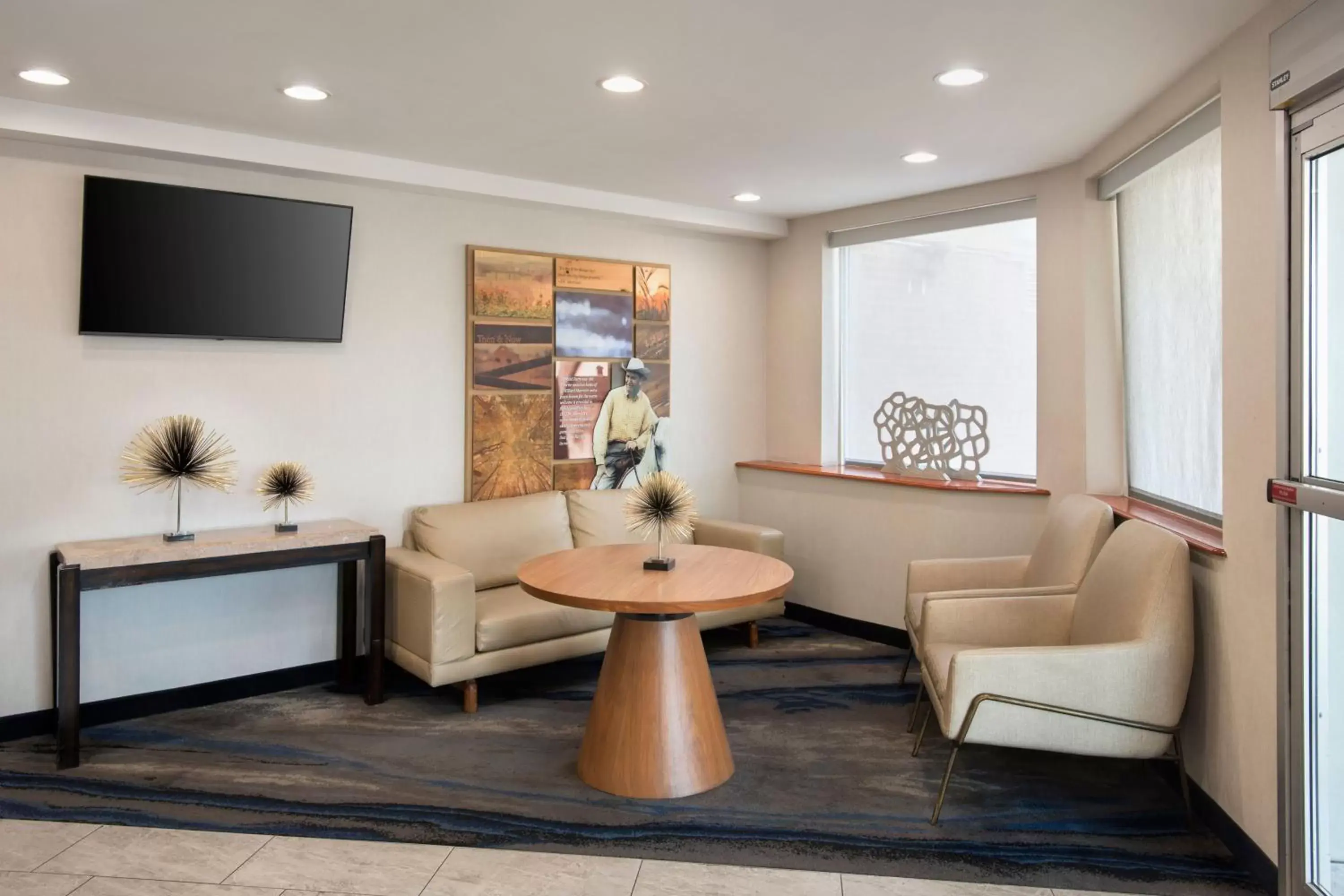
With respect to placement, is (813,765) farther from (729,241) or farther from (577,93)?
(729,241)

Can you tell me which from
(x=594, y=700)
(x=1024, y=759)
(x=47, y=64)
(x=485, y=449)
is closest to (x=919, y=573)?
(x=1024, y=759)

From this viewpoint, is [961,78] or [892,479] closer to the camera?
[961,78]

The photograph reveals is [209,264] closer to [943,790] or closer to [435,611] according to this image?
[435,611]

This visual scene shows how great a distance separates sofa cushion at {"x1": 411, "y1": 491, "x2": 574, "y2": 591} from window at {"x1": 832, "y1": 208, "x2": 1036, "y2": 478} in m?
2.04

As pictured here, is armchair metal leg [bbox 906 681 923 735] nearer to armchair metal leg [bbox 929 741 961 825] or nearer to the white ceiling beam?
armchair metal leg [bbox 929 741 961 825]

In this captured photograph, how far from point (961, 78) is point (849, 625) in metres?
3.13

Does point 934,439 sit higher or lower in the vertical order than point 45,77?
lower

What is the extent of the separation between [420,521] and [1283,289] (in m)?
3.65

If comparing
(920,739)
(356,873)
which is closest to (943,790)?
(920,739)

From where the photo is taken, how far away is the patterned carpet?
9.29 ft

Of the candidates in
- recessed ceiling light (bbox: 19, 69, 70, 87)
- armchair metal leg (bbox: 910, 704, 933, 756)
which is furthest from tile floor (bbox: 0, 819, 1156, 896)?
recessed ceiling light (bbox: 19, 69, 70, 87)

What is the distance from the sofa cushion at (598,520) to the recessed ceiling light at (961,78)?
2.64 metres

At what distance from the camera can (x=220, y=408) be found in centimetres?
412

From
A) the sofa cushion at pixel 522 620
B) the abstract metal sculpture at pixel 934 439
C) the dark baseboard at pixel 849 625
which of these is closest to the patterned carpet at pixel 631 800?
the sofa cushion at pixel 522 620
